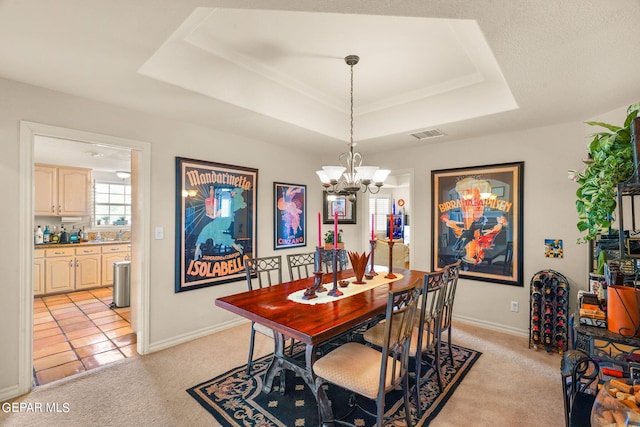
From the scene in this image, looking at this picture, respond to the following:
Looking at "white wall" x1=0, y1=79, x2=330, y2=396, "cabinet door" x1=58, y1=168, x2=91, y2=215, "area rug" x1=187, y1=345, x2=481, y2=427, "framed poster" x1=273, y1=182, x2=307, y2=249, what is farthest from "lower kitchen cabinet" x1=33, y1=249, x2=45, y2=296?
"area rug" x1=187, y1=345, x2=481, y2=427

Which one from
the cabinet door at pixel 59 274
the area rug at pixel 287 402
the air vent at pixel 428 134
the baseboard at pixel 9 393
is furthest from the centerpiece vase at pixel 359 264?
the cabinet door at pixel 59 274

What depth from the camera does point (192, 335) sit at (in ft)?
11.1

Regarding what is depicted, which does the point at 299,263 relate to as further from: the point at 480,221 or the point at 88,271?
the point at 88,271

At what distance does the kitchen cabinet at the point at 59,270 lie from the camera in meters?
5.17

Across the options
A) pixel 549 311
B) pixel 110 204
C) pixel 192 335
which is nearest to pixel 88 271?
pixel 110 204

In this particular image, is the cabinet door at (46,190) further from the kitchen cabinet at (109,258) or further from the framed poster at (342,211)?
the framed poster at (342,211)

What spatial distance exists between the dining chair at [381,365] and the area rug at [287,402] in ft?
0.82

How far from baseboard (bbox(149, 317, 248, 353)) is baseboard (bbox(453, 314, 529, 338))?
9.41ft

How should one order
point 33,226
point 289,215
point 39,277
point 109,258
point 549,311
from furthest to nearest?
point 109,258, point 39,277, point 289,215, point 549,311, point 33,226

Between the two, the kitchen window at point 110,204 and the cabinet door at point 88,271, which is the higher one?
the kitchen window at point 110,204

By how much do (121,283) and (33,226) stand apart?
2493 mm

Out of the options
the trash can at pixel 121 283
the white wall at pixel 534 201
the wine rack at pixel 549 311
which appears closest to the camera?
the wine rack at pixel 549 311

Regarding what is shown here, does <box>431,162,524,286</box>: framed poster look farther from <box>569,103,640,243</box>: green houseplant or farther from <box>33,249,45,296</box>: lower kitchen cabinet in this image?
<box>33,249,45,296</box>: lower kitchen cabinet

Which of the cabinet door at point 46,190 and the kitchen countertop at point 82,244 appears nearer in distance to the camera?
the kitchen countertop at point 82,244
